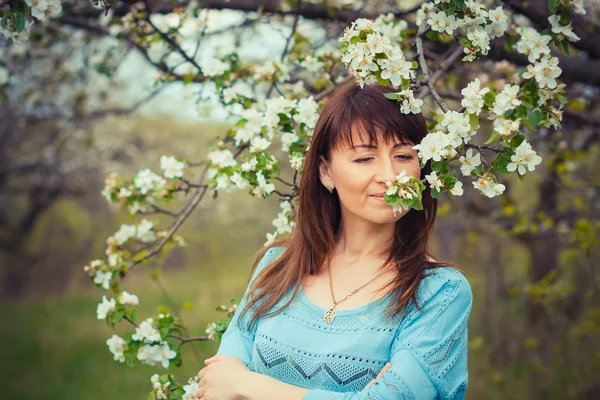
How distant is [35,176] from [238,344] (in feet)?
22.9

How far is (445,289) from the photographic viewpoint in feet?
5.91

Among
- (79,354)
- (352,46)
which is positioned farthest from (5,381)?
(352,46)

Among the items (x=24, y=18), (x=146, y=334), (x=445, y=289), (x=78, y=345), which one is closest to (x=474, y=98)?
(x=445, y=289)

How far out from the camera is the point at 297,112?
94.6 inches

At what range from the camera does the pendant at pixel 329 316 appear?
190 centimetres

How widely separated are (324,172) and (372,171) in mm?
275

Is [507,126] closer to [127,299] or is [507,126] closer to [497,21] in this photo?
[497,21]

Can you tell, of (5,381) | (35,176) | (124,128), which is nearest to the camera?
(5,381)

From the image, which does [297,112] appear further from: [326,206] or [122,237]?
[122,237]

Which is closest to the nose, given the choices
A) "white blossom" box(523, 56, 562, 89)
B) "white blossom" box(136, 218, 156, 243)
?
"white blossom" box(523, 56, 562, 89)

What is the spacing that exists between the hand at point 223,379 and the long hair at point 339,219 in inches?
6.1

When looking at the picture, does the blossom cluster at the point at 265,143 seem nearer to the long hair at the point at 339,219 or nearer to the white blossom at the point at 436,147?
the long hair at the point at 339,219

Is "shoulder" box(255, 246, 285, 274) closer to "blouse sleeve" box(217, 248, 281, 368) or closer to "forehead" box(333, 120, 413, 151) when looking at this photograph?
"blouse sleeve" box(217, 248, 281, 368)

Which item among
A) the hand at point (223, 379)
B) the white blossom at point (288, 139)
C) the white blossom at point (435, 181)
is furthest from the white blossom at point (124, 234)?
the white blossom at point (435, 181)
